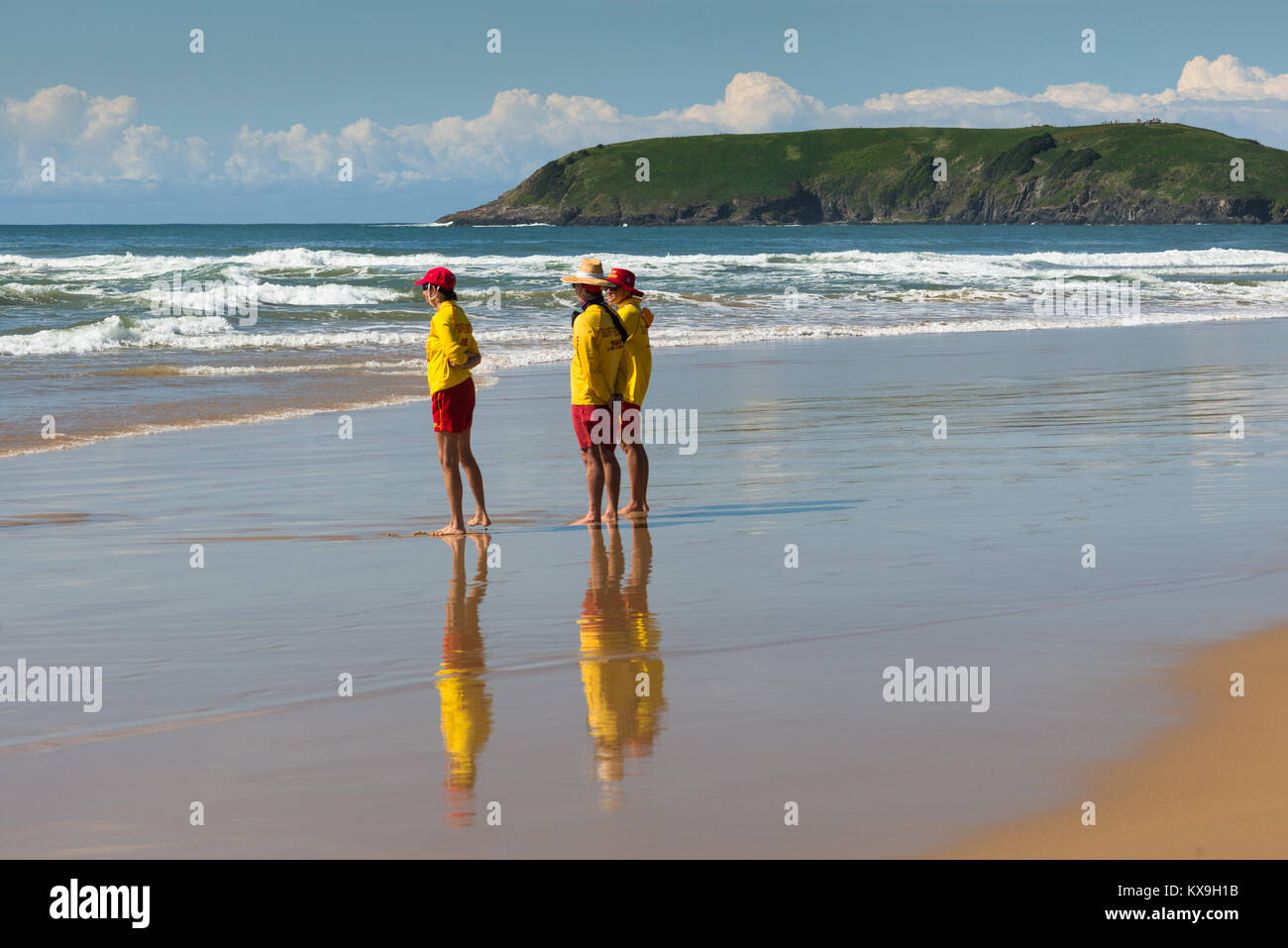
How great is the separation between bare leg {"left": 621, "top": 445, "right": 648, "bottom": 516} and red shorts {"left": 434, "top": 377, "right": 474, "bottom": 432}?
3.41 feet

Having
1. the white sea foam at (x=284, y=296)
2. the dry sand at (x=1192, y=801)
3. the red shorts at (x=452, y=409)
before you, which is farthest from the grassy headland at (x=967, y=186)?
the dry sand at (x=1192, y=801)

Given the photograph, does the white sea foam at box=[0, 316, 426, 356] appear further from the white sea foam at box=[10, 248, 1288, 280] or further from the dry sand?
the dry sand

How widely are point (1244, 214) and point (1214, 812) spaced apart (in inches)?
6534

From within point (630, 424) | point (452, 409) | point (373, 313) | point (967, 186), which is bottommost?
point (630, 424)

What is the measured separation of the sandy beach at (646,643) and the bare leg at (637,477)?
0.53 feet

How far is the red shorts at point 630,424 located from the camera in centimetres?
876

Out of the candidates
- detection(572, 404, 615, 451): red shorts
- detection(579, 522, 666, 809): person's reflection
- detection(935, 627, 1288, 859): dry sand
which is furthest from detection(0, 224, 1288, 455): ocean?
detection(935, 627, 1288, 859): dry sand

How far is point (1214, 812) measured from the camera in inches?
139

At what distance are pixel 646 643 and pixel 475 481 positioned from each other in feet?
10.5

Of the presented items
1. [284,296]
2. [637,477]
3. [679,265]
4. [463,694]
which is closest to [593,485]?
[637,477]

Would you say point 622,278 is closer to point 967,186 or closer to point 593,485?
point 593,485

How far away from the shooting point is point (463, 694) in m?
4.78

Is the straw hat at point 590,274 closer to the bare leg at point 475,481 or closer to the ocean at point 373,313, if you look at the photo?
the bare leg at point 475,481
